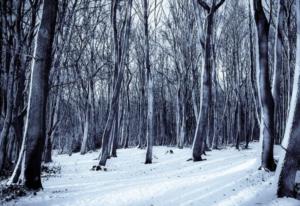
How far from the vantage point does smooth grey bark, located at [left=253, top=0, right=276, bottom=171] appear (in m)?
7.31

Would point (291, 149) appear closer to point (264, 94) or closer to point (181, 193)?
point (181, 193)

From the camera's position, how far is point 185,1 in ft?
66.0

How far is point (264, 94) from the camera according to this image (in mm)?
7332

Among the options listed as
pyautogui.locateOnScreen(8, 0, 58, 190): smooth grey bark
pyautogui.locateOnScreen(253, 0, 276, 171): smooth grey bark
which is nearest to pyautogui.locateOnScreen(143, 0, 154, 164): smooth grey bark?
Answer: pyautogui.locateOnScreen(253, 0, 276, 171): smooth grey bark

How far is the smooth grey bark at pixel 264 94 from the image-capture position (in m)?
7.31

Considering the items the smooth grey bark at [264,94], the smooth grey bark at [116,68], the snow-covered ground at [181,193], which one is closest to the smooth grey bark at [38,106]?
the snow-covered ground at [181,193]

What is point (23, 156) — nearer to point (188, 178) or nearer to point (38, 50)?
point (38, 50)

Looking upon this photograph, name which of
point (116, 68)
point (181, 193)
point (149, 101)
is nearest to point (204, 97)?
point (149, 101)

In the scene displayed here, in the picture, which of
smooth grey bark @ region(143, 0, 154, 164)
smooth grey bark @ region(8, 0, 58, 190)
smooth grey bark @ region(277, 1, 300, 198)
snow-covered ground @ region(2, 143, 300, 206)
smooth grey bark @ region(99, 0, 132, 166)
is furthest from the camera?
smooth grey bark @ region(143, 0, 154, 164)

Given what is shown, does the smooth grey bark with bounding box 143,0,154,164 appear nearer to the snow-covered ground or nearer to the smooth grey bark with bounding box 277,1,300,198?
the snow-covered ground

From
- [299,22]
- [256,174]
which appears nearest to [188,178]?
[256,174]

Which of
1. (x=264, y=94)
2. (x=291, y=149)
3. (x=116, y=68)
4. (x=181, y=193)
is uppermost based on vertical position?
(x=116, y=68)

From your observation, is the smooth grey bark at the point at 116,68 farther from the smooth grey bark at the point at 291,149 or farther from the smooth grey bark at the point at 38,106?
the smooth grey bark at the point at 291,149

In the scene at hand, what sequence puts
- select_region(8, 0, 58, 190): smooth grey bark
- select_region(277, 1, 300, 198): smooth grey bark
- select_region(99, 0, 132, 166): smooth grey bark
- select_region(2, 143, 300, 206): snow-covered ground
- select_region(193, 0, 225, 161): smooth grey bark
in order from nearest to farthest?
1. select_region(277, 1, 300, 198): smooth grey bark
2. select_region(2, 143, 300, 206): snow-covered ground
3. select_region(8, 0, 58, 190): smooth grey bark
4. select_region(193, 0, 225, 161): smooth grey bark
5. select_region(99, 0, 132, 166): smooth grey bark
